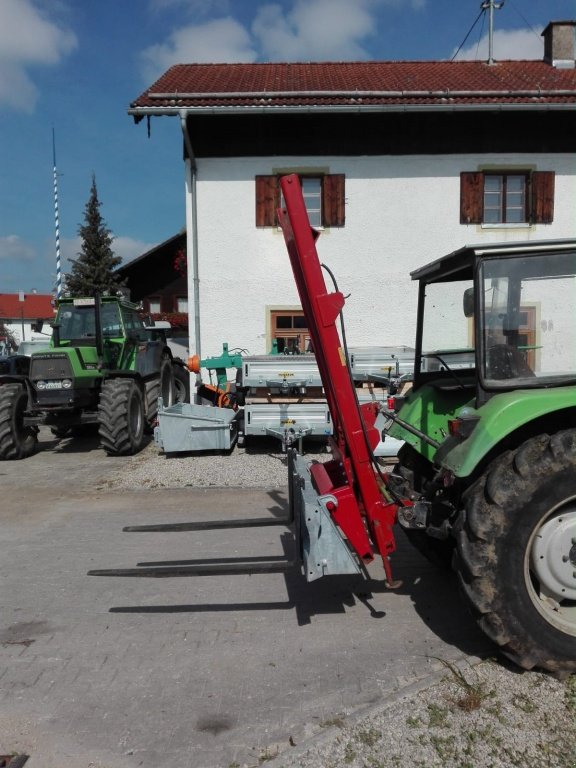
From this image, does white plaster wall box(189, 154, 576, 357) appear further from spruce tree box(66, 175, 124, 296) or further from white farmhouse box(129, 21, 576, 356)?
spruce tree box(66, 175, 124, 296)

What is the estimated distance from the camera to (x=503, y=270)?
9.91ft

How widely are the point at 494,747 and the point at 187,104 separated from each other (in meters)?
10.8

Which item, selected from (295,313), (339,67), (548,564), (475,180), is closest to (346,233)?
(295,313)

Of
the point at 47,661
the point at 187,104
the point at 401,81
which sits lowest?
the point at 47,661

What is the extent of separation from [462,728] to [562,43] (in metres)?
14.6

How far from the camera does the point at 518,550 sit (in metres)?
2.69

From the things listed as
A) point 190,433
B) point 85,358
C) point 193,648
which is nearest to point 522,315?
point 193,648

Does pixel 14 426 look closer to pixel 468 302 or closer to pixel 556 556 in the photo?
pixel 468 302

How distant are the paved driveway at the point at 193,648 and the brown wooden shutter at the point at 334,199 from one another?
290 inches

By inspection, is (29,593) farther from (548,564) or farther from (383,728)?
(548,564)

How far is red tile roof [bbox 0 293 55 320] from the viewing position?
58.4 meters

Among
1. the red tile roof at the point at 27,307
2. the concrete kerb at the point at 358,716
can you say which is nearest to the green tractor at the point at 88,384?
the concrete kerb at the point at 358,716

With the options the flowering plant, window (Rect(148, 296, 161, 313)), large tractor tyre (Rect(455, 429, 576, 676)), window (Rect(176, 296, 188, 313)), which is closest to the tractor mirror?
large tractor tyre (Rect(455, 429, 576, 676))

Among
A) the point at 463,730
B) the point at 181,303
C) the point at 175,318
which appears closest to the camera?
the point at 463,730
